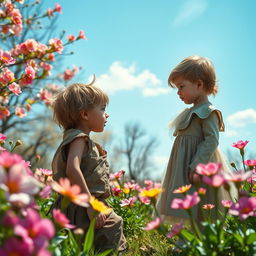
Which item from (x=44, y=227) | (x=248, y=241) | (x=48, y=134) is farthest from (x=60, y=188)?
(x=48, y=134)

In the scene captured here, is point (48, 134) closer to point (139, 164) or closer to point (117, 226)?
point (139, 164)

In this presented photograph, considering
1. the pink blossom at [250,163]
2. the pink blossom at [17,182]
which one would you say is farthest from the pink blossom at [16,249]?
the pink blossom at [250,163]

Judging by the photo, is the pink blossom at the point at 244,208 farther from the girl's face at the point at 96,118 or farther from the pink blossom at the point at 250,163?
the girl's face at the point at 96,118

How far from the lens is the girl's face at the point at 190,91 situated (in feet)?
8.89

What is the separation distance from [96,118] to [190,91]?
34.5 inches

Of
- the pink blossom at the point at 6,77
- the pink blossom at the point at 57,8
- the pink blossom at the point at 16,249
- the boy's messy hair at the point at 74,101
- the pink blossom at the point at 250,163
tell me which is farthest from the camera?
the pink blossom at the point at 57,8

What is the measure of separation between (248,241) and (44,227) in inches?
35.1

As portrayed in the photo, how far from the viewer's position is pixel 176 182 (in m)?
2.58

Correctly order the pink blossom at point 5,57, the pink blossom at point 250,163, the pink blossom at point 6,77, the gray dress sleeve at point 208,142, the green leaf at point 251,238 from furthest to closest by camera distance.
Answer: the pink blossom at point 6,77, the pink blossom at point 5,57, the gray dress sleeve at point 208,142, the pink blossom at point 250,163, the green leaf at point 251,238

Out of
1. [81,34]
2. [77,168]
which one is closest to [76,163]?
[77,168]

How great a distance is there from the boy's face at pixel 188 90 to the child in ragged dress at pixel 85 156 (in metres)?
0.72

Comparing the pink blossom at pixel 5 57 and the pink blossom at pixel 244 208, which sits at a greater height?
the pink blossom at pixel 5 57

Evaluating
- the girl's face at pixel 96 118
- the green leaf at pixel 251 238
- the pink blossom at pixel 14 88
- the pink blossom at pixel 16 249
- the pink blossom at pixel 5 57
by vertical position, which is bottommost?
the pink blossom at pixel 16 249

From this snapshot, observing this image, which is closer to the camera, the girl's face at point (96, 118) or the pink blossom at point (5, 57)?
the girl's face at point (96, 118)
